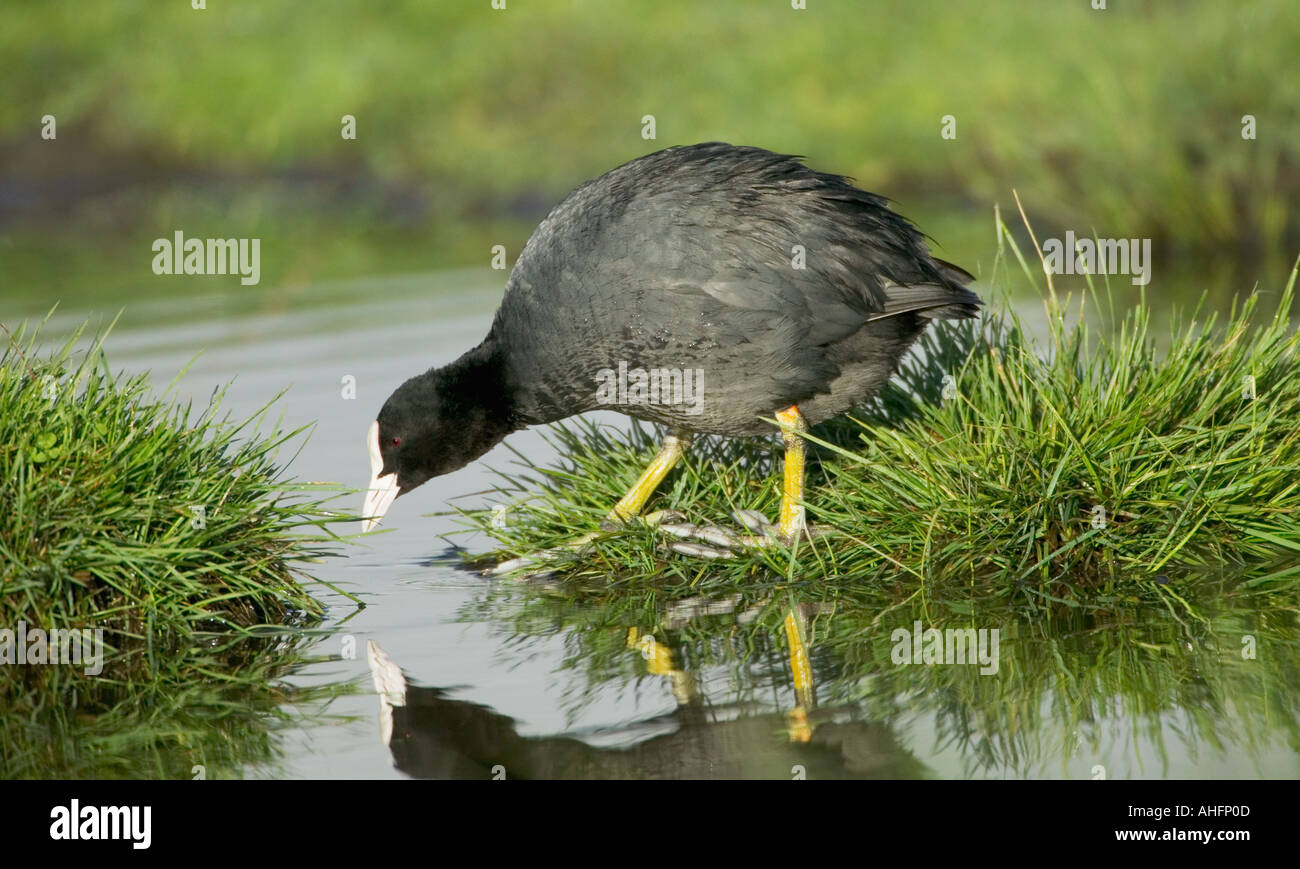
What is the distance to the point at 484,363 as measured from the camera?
616cm

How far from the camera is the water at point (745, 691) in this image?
13.9ft

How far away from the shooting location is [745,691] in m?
4.77

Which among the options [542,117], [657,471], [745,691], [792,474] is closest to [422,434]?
[657,471]

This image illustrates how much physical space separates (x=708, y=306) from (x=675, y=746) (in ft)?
6.07

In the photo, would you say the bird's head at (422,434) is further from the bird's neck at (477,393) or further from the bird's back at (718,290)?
the bird's back at (718,290)

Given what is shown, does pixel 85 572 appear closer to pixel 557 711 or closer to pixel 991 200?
pixel 557 711

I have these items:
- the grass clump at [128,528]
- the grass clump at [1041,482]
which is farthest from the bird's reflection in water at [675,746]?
the grass clump at [1041,482]

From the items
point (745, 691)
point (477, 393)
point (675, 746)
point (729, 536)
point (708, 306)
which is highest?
point (708, 306)

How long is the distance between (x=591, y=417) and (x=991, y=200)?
6.07m

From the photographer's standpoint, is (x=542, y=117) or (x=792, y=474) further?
(x=542, y=117)

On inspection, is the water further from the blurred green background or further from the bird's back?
the blurred green background

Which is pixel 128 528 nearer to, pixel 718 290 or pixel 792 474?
pixel 718 290
